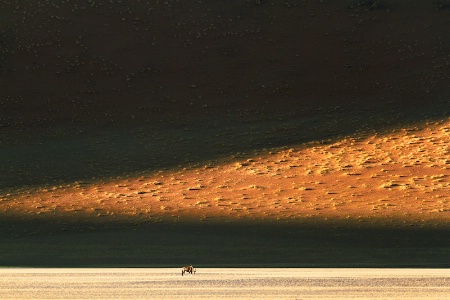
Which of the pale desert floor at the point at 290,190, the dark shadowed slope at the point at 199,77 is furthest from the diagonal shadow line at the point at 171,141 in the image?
the pale desert floor at the point at 290,190

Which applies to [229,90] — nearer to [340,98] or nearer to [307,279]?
[340,98]

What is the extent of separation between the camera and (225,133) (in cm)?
2898

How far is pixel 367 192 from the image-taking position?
→ 21.3m

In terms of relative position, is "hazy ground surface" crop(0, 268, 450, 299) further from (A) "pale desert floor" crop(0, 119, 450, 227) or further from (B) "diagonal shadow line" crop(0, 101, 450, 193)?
(B) "diagonal shadow line" crop(0, 101, 450, 193)

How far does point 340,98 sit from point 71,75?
10.5 metres

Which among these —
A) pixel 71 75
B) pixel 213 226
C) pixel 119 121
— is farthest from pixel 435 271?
pixel 71 75

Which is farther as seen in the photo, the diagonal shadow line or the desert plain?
the diagonal shadow line

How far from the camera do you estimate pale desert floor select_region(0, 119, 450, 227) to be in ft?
64.3

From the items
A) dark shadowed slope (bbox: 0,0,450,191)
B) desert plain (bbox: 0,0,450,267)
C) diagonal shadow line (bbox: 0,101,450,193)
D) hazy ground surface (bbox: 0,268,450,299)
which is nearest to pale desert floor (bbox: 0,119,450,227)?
desert plain (bbox: 0,0,450,267)

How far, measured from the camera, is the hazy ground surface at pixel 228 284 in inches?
415

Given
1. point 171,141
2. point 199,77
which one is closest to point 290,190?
point 171,141

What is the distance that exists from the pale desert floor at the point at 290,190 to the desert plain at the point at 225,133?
76 mm

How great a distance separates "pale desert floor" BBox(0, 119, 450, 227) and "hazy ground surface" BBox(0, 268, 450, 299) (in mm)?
5878

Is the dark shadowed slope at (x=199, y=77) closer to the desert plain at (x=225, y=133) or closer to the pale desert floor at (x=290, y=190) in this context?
the desert plain at (x=225, y=133)
